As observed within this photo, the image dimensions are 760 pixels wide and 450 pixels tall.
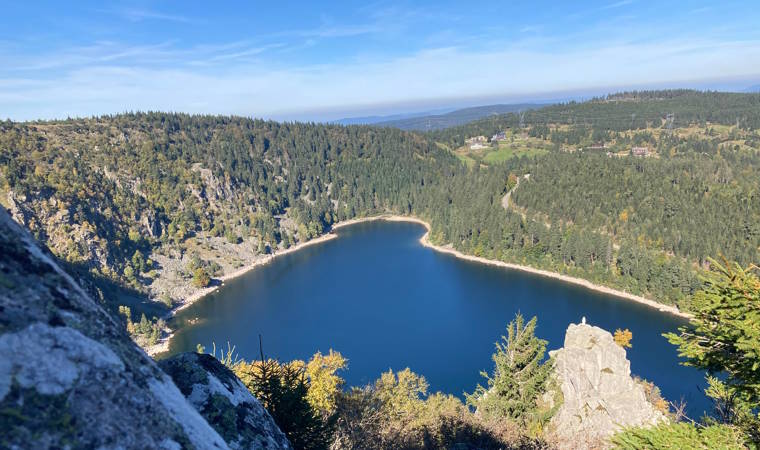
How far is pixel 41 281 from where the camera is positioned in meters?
3.16

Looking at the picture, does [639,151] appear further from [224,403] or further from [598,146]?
[224,403]

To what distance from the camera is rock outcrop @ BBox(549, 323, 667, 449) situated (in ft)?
73.5

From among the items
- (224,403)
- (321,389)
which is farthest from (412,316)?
(224,403)

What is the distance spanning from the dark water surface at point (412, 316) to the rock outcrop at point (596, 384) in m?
17.2

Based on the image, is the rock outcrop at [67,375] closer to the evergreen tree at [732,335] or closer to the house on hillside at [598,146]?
the evergreen tree at [732,335]

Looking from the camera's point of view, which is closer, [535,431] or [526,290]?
[535,431]

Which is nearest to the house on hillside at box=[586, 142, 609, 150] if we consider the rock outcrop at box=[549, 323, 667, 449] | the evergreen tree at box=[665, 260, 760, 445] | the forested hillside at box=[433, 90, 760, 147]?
the forested hillside at box=[433, 90, 760, 147]

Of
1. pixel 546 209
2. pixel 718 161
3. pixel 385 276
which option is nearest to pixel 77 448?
pixel 385 276

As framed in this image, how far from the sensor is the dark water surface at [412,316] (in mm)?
47125

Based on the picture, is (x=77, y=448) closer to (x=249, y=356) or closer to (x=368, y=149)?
(x=249, y=356)

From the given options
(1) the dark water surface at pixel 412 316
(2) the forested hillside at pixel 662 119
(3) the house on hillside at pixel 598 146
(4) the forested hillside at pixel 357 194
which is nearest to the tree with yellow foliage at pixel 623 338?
(1) the dark water surface at pixel 412 316

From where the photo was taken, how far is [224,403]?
5148mm

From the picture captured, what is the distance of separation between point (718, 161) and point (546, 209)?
60785 mm

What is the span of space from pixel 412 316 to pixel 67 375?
6078 cm
